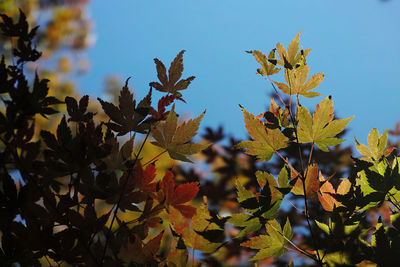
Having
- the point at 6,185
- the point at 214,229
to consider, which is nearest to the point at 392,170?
the point at 214,229

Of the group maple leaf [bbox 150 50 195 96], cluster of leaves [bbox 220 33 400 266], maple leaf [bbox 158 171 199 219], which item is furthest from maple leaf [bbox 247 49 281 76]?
maple leaf [bbox 158 171 199 219]

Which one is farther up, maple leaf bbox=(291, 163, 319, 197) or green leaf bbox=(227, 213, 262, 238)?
maple leaf bbox=(291, 163, 319, 197)

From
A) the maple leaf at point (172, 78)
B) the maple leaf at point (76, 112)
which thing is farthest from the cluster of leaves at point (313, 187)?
the maple leaf at point (76, 112)

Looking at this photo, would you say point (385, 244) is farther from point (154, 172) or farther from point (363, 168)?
point (154, 172)

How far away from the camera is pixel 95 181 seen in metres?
0.41

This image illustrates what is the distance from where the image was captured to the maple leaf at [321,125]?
477 millimetres

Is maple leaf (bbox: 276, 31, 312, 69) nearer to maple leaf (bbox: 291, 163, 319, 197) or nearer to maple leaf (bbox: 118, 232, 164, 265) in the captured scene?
maple leaf (bbox: 291, 163, 319, 197)

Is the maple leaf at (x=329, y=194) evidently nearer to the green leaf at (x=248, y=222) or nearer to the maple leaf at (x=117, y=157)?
the green leaf at (x=248, y=222)

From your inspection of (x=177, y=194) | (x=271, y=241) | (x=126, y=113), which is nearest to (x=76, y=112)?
(x=126, y=113)

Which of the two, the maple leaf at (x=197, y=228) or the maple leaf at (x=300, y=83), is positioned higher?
the maple leaf at (x=300, y=83)

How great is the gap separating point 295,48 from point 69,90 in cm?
959

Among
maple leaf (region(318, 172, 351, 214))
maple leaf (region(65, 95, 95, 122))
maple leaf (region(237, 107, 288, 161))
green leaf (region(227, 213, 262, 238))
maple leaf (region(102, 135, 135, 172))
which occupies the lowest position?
green leaf (region(227, 213, 262, 238))

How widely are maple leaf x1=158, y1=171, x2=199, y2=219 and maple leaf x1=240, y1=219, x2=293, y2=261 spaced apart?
10cm

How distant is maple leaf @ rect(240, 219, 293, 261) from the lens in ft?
1.48
